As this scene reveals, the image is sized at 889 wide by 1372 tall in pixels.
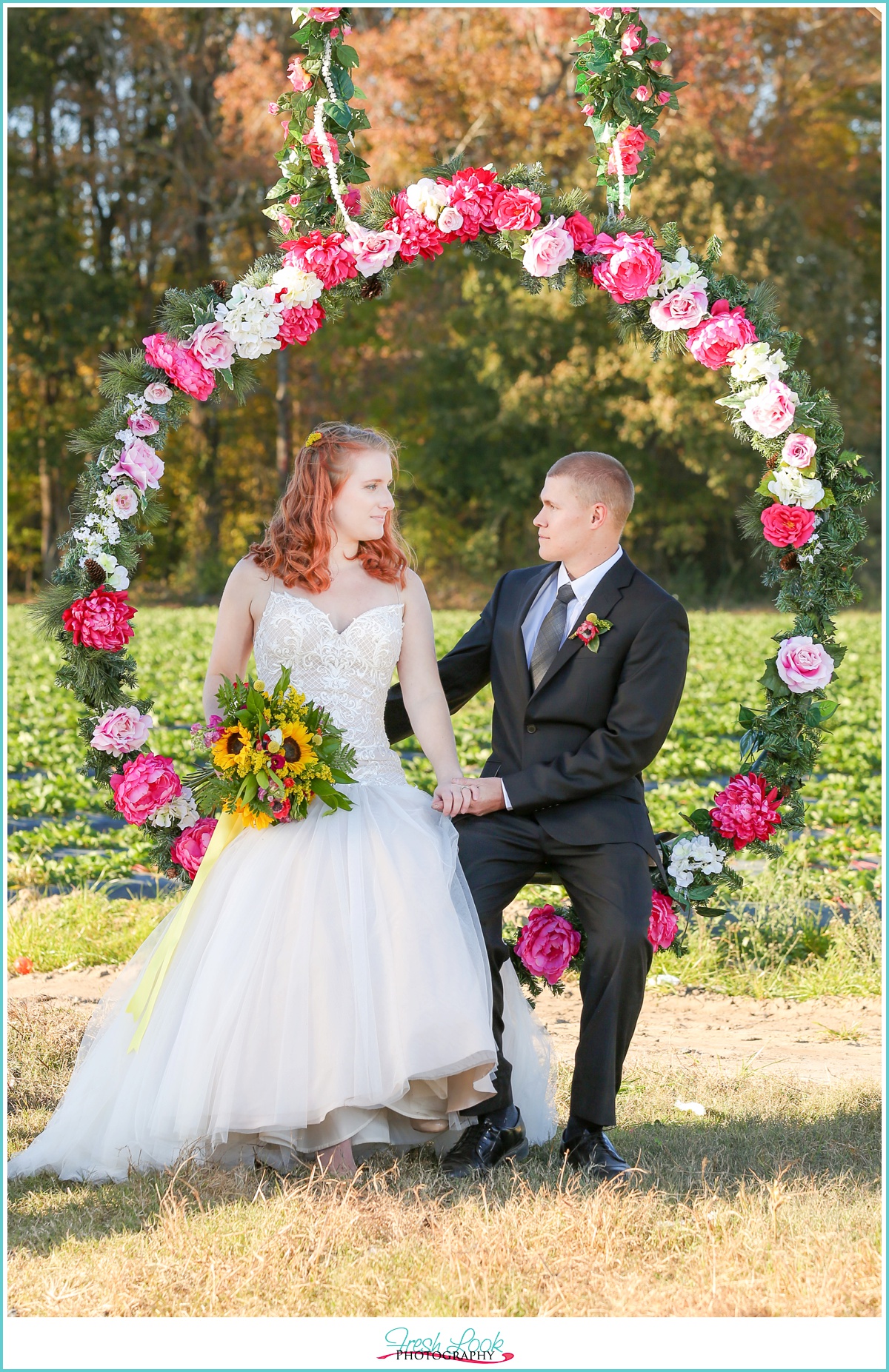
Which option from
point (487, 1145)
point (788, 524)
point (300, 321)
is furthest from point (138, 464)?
point (487, 1145)

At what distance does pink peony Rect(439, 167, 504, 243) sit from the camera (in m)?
4.72

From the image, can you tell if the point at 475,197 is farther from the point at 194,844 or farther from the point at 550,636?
the point at 194,844

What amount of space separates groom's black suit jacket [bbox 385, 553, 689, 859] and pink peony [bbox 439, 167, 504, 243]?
130cm

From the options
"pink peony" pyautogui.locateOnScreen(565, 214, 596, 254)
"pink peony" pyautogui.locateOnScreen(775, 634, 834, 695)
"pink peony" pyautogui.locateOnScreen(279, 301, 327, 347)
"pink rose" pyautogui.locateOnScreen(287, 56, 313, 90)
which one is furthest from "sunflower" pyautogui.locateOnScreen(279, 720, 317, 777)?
"pink rose" pyautogui.locateOnScreen(287, 56, 313, 90)

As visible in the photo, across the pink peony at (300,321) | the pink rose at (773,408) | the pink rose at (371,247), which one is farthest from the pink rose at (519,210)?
the pink rose at (773,408)

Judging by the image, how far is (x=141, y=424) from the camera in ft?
15.8

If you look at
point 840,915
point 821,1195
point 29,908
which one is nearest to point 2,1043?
point 821,1195

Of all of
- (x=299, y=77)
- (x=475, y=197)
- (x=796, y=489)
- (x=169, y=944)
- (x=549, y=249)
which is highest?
(x=299, y=77)

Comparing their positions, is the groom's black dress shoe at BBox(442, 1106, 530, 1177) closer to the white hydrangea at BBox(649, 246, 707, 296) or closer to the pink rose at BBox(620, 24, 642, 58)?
the white hydrangea at BBox(649, 246, 707, 296)

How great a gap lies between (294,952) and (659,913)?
135 centimetres

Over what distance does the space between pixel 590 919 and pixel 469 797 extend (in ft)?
1.87

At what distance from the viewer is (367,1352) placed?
120 inches

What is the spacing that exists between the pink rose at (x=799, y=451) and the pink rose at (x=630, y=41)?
5.04 ft

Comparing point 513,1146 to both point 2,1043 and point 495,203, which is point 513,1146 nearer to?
point 2,1043
